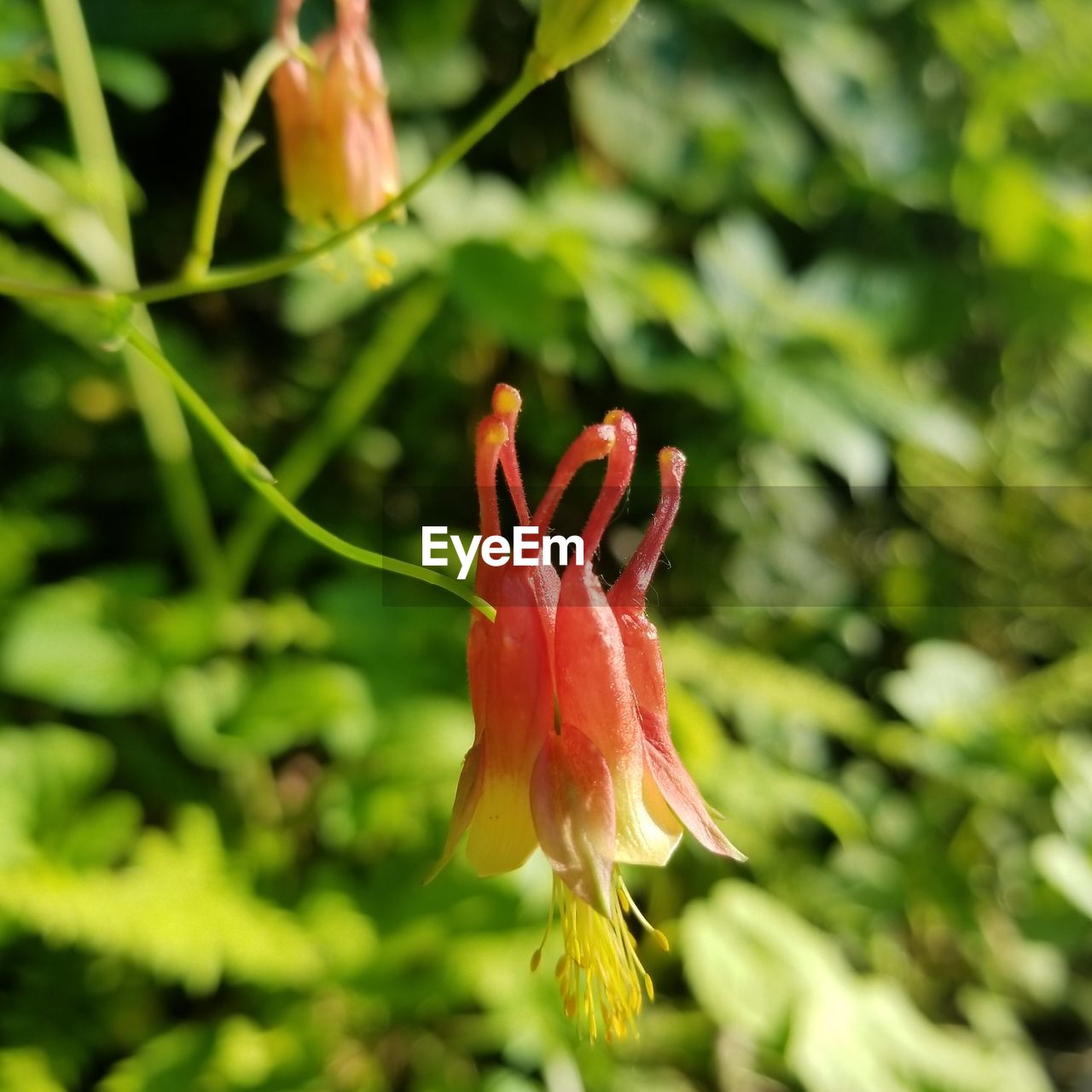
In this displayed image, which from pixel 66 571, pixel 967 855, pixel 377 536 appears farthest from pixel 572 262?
pixel 967 855

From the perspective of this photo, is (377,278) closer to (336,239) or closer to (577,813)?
(336,239)

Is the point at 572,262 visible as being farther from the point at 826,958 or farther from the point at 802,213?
the point at 826,958

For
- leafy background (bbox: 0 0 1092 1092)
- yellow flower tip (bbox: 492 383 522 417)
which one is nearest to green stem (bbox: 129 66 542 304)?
yellow flower tip (bbox: 492 383 522 417)

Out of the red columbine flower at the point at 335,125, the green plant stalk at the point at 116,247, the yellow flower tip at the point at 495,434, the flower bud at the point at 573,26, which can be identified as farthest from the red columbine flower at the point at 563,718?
the green plant stalk at the point at 116,247

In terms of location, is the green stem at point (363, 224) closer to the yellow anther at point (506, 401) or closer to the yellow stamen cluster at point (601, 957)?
the yellow anther at point (506, 401)

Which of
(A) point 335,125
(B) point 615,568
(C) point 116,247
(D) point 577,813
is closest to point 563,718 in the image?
(D) point 577,813

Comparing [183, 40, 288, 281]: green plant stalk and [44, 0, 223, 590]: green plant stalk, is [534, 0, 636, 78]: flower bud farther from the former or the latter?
[44, 0, 223, 590]: green plant stalk

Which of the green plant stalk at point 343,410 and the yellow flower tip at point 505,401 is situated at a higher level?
the green plant stalk at point 343,410
